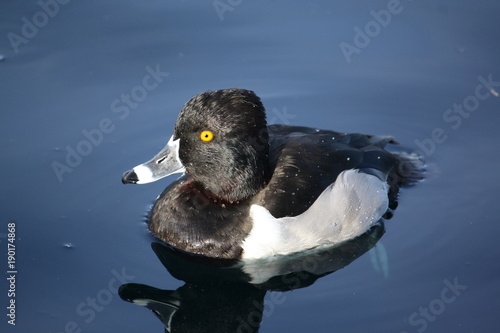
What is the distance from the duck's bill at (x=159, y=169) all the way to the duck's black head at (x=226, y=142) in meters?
0.08

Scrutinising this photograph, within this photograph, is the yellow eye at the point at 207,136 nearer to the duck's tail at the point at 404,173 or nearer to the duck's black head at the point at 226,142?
the duck's black head at the point at 226,142

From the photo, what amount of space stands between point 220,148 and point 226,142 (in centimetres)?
8

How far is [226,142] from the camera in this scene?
681 cm

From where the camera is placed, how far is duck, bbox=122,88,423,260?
680cm

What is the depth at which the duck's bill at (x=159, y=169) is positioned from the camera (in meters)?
7.06

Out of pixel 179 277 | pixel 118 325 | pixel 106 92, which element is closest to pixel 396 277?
pixel 179 277

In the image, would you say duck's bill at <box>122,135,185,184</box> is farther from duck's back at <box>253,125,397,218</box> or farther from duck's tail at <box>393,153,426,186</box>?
duck's tail at <box>393,153,426,186</box>

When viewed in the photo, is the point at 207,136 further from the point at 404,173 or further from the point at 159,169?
the point at 404,173

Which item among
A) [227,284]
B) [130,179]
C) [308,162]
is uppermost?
[308,162]

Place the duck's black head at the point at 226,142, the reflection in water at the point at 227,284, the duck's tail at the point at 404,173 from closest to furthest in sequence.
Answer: the reflection in water at the point at 227,284 → the duck's black head at the point at 226,142 → the duck's tail at the point at 404,173

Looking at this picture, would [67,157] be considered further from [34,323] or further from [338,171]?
[338,171]

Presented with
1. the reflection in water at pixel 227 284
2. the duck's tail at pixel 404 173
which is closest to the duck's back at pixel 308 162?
the duck's tail at pixel 404 173

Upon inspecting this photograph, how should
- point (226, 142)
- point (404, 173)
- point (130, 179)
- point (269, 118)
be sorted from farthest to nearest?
point (269, 118) → point (404, 173) → point (130, 179) → point (226, 142)

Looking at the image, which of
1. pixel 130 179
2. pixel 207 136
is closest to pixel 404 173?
pixel 207 136
